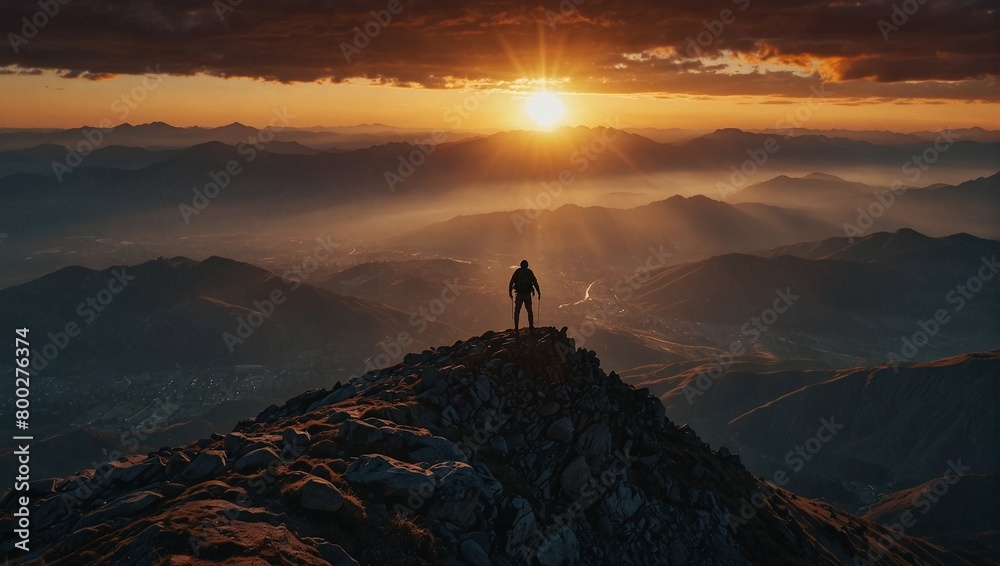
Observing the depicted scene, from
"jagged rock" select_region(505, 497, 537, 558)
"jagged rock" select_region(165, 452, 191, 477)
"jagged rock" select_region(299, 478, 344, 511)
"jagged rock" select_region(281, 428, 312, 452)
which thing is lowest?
"jagged rock" select_region(505, 497, 537, 558)

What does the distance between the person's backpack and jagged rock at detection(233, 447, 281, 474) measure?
19.6m

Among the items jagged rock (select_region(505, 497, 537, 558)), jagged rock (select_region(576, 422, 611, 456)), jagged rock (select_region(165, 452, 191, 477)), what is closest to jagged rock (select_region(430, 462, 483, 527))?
jagged rock (select_region(505, 497, 537, 558))

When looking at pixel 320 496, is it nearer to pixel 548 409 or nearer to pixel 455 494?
pixel 455 494

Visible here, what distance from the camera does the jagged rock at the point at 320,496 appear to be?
2919 cm

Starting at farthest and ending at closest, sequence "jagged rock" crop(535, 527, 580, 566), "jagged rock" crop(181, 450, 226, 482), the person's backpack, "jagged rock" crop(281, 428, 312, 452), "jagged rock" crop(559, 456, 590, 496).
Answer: the person's backpack, "jagged rock" crop(559, 456, 590, 496), "jagged rock" crop(281, 428, 312, 452), "jagged rock" crop(535, 527, 580, 566), "jagged rock" crop(181, 450, 226, 482)

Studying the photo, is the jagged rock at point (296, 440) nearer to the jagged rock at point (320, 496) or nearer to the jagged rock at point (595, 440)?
the jagged rock at point (320, 496)

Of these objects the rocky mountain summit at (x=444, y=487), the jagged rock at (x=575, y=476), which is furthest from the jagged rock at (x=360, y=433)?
the jagged rock at (x=575, y=476)

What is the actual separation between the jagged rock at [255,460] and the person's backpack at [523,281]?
64.4 feet

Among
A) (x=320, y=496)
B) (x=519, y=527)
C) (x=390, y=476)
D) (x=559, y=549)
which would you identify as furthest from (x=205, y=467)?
(x=559, y=549)

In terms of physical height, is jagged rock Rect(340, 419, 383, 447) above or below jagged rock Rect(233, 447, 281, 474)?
above

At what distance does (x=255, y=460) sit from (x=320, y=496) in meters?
6.63

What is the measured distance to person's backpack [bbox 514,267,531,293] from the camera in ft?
151

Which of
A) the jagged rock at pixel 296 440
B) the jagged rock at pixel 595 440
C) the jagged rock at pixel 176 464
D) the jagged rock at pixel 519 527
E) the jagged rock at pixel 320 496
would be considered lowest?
the jagged rock at pixel 519 527

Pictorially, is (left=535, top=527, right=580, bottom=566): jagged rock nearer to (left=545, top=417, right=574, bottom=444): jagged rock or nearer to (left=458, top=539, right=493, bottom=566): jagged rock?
(left=458, top=539, right=493, bottom=566): jagged rock
